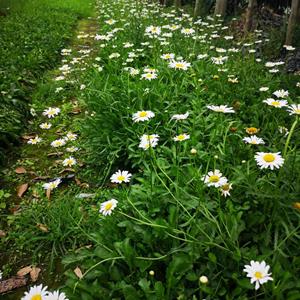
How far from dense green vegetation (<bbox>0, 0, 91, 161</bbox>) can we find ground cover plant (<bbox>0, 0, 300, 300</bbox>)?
0.26 meters

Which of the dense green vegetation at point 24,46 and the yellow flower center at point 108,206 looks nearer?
the yellow flower center at point 108,206

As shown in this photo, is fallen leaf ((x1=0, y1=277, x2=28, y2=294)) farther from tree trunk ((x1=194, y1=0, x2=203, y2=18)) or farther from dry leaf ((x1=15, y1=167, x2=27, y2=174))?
tree trunk ((x1=194, y1=0, x2=203, y2=18))

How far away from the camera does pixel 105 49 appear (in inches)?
188

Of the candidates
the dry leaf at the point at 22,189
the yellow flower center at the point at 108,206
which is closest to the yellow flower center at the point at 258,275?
the yellow flower center at the point at 108,206

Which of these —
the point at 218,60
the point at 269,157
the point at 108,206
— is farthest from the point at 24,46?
the point at 269,157

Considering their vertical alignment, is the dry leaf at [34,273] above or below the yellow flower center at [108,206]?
below

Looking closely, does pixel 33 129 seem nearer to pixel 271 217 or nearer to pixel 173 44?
pixel 173 44

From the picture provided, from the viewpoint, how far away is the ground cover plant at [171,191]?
1503mm

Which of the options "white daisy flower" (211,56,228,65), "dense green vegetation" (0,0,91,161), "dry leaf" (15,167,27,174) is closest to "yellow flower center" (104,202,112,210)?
"dry leaf" (15,167,27,174)

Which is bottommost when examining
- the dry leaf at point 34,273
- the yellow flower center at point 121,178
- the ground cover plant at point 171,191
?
the dry leaf at point 34,273

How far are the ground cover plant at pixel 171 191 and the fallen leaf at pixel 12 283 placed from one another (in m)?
0.08

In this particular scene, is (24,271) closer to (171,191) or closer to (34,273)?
(34,273)

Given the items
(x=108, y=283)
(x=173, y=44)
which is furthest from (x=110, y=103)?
(x=108, y=283)

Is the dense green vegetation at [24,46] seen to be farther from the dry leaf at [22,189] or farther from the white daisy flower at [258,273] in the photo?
the white daisy flower at [258,273]
